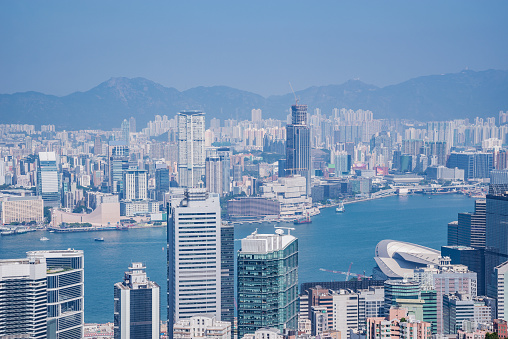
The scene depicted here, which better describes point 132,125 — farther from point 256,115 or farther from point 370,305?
point 370,305

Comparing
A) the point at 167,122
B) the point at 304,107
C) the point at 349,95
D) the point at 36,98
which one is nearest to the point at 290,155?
the point at 304,107

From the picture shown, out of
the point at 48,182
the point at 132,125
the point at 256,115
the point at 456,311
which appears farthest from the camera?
the point at 256,115

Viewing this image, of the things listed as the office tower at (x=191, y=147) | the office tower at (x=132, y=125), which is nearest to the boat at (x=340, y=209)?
the office tower at (x=191, y=147)

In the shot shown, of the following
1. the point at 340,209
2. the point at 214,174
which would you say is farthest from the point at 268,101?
the point at 340,209

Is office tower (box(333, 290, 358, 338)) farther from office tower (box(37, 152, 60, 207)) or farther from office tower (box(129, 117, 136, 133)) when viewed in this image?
office tower (box(129, 117, 136, 133))

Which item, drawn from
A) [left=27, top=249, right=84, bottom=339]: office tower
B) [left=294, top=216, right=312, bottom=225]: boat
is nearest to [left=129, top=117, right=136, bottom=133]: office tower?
[left=294, top=216, right=312, bottom=225]: boat

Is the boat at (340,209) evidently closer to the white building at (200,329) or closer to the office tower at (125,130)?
the office tower at (125,130)
